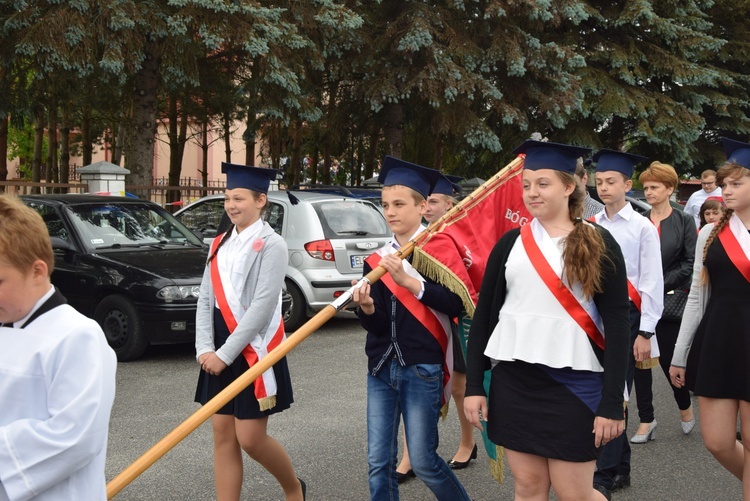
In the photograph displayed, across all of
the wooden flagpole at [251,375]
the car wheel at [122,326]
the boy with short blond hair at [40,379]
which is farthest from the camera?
the car wheel at [122,326]

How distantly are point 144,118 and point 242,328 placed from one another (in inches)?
529

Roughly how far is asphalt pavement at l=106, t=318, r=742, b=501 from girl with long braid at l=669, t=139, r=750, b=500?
1090 millimetres

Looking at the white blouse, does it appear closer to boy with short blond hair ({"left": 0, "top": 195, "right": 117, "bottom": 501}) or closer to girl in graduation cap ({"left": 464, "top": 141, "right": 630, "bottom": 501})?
girl in graduation cap ({"left": 464, "top": 141, "right": 630, "bottom": 501})

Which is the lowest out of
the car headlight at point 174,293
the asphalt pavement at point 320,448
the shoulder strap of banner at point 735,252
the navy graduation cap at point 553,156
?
the asphalt pavement at point 320,448

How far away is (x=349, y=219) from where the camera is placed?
35.7 ft

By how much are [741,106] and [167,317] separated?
22816 mm

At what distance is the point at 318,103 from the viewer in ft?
72.0

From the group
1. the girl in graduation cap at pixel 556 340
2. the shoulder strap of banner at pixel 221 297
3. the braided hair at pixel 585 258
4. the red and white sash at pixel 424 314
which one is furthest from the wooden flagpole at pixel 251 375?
the braided hair at pixel 585 258

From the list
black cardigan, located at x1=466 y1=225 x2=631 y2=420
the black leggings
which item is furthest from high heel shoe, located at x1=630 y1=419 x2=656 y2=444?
black cardigan, located at x1=466 y1=225 x2=631 y2=420

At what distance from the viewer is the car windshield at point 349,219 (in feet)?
35.0

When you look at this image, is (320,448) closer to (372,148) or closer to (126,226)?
(126,226)

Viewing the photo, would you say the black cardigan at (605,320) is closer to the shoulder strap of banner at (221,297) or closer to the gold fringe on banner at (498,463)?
the gold fringe on banner at (498,463)

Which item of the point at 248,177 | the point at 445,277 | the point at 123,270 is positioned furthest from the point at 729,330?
the point at 123,270

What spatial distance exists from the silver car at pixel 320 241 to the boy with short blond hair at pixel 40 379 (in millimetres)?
8129
